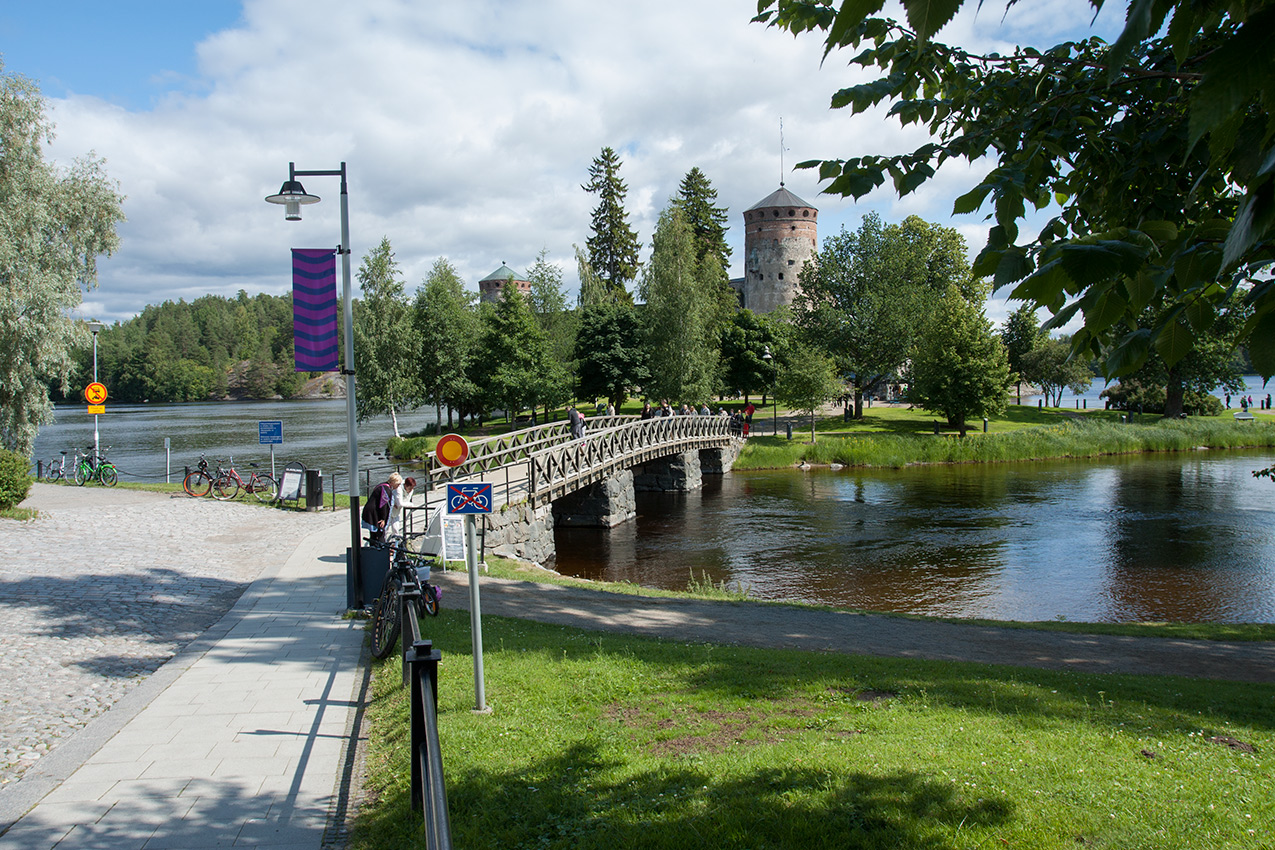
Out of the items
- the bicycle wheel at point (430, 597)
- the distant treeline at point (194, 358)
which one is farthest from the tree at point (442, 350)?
the distant treeline at point (194, 358)

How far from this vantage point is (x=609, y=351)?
161ft

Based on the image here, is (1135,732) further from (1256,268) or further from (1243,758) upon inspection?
A: (1256,268)

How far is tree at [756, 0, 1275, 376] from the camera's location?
148 centimetres

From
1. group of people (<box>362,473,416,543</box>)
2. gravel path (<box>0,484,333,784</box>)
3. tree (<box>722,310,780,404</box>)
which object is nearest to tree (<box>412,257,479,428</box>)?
tree (<box>722,310,780,404</box>)

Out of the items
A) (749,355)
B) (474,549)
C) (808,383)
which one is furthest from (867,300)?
(474,549)

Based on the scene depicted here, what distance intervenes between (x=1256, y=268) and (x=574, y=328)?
51.0m

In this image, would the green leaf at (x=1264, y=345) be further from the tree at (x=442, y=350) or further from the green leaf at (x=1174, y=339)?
the tree at (x=442, y=350)

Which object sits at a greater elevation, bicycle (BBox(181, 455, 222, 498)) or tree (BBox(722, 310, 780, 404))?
tree (BBox(722, 310, 780, 404))

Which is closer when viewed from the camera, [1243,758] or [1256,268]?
[1256,268]

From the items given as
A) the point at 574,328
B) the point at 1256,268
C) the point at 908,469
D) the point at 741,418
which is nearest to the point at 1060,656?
the point at 1256,268

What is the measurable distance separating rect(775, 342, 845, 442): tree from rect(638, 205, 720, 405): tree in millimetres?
4488

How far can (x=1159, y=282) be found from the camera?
2.18 m

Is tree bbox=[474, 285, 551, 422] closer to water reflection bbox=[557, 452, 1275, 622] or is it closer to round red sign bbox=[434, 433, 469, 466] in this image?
water reflection bbox=[557, 452, 1275, 622]

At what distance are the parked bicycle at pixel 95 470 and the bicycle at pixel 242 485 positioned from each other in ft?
17.2
